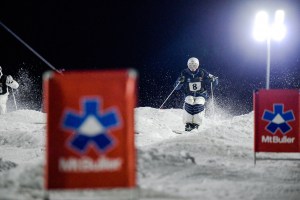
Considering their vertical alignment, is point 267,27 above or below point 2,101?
above

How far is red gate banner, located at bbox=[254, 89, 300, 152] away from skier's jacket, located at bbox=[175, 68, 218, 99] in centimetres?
533

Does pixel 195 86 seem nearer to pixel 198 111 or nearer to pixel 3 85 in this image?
pixel 198 111

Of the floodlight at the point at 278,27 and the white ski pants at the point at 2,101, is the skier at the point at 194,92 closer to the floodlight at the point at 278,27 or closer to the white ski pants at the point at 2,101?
the floodlight at the point at 278,27

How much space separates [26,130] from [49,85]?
319 inches

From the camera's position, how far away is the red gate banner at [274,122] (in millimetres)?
5496

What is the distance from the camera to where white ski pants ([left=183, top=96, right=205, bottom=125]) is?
10.6 meters

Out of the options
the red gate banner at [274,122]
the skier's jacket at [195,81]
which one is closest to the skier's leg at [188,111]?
the skier's jacket at [195,81]

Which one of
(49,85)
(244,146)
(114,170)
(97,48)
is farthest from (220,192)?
(97,48)

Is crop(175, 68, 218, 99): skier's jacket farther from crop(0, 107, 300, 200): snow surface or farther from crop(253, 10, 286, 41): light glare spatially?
crop(0, 107, 300, 200): snow surface

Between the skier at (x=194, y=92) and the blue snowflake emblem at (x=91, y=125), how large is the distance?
24.9 feet

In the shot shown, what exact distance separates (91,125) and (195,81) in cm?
787

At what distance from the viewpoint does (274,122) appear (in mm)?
5492

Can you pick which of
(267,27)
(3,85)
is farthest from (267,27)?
(3,85)

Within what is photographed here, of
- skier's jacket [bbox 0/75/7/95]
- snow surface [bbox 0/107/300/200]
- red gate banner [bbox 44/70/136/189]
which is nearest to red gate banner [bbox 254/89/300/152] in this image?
snow surface [bbox 0/107/300/200]
